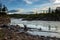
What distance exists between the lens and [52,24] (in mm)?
6676

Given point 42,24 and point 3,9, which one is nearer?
point 3,9

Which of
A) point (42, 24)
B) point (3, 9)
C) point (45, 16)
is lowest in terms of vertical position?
point (42, 24)

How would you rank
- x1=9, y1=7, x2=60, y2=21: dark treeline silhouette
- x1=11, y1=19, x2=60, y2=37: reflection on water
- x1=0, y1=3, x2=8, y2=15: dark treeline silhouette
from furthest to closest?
1. x1=11, y1=19, x2=60, y2=37: reflection on water
2. x1=0, y1=3, x2=8, y2=15: dark treeline silhouette
3. x1=9, y1=7, x2=60, y2=21: dark treeline silhouette

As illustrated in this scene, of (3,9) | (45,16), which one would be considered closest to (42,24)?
(45,16)

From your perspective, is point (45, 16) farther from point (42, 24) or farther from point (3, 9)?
point (3, 9)

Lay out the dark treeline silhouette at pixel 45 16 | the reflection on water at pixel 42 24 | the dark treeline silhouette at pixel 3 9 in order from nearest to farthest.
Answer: the dark treeline silhouette at pixel 45 16 < the dark treeline silhouette at pixel 3 9 < the reflection on water at pixel 42 24

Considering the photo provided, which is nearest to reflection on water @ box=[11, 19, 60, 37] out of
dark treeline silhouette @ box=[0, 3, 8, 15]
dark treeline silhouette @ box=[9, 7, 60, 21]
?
dark treeline silhouette @ box=[9, 7, 60, 21]

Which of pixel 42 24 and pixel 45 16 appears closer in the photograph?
pixel 45 16

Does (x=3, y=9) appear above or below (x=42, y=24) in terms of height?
above

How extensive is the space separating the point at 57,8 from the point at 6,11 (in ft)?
5.37

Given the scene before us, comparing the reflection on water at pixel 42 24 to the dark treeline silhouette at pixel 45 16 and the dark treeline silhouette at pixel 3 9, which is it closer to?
the dark treeline silhouette at pixel 45 16

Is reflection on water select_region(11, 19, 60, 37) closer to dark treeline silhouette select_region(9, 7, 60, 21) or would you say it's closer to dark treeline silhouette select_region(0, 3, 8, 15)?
dark treeline silhouette select_region(9, 7, 60, 21)

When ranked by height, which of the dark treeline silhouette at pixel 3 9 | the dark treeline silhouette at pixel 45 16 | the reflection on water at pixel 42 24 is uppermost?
the dark treeline silhouette at pixel 3 9

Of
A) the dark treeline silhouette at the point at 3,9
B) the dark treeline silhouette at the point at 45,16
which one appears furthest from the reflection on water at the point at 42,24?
the dark treeline silhouette at the point at 3,9
